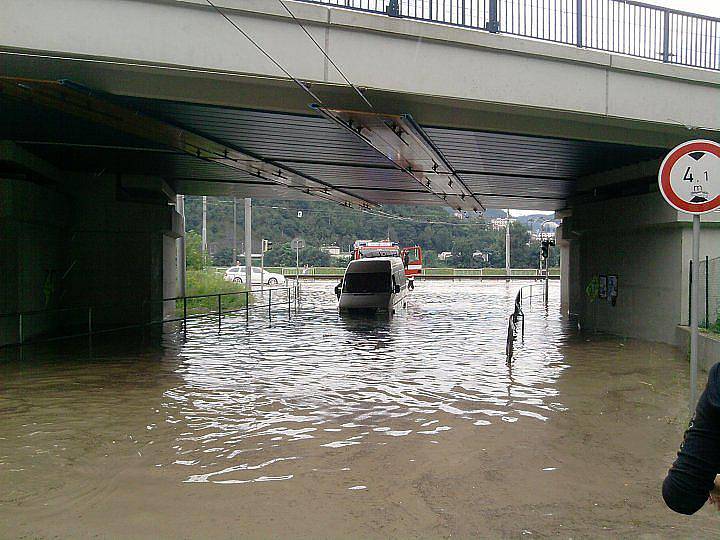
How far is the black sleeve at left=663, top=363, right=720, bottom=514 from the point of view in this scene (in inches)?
102

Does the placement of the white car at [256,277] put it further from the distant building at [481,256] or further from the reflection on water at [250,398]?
the distant building at [481,256]

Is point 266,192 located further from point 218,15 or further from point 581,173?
point 218,15

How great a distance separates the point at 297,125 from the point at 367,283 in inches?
644

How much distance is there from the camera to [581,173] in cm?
2158

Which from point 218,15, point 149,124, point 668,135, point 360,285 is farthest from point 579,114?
point 360,285

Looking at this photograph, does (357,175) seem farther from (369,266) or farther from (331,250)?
(331,250)

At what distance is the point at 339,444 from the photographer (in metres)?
8.20

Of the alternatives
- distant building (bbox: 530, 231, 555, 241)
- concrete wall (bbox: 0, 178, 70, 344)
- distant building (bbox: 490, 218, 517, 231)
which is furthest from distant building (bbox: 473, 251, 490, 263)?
concrete wall (bbox: 0, 178, 70, 344)

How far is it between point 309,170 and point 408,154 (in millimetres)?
5301

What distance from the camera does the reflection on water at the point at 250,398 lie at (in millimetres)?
7730

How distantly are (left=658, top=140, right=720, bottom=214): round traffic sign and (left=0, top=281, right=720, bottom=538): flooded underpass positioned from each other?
8.20ft

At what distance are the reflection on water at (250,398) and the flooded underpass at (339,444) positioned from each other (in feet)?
0.14

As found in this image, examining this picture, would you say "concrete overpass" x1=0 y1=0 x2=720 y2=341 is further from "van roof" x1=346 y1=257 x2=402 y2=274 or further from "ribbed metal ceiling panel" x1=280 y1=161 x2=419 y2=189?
"van roof" x1=346 y1=257 x2=402 y2=274

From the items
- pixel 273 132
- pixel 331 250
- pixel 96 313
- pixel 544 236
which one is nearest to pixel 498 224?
pixel 331 250
